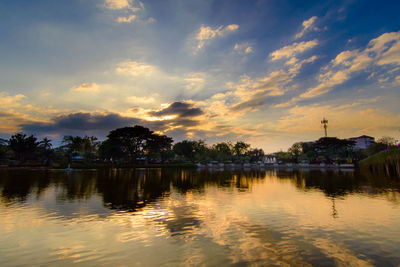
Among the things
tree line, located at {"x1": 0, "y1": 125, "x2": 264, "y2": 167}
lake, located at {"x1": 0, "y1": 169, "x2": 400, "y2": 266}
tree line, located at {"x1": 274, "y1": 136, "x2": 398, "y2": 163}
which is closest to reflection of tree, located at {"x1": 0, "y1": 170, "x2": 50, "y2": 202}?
lake, located at {"x1": 0, "y1": 169, "x2": 400, "y2": 266}

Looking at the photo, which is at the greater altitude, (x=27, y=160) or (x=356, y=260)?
(x=27, y=160)

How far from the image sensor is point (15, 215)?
11383 mm

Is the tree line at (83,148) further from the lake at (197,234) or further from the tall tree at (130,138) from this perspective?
the lake at (197,234)

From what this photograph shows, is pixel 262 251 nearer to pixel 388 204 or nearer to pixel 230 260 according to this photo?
pixel 230 260

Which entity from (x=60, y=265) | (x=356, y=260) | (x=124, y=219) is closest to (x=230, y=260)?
(x=356, y=260)

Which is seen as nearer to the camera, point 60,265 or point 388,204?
point 60,265

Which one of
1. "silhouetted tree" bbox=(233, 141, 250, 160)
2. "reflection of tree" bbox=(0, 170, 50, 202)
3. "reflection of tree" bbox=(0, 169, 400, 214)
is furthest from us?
"silhouetted tree" bbox=(233, 141, 250, 160)

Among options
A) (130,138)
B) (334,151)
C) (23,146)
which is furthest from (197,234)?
(334,151)

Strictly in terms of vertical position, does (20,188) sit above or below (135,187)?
above

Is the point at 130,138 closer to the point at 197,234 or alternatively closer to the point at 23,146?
the point at 23,146

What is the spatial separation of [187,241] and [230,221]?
3422 millimetres

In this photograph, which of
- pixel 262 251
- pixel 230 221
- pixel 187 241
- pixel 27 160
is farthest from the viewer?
pixel 27 160

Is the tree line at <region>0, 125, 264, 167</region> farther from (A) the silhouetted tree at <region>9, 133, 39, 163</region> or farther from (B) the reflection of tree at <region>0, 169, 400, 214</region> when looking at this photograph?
(B) the reflection of tree at <region>0, 169, 400, 214</region>

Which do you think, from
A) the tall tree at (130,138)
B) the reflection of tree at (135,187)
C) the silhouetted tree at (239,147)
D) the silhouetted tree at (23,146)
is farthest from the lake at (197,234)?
the silhouetted tree at (239,147)
